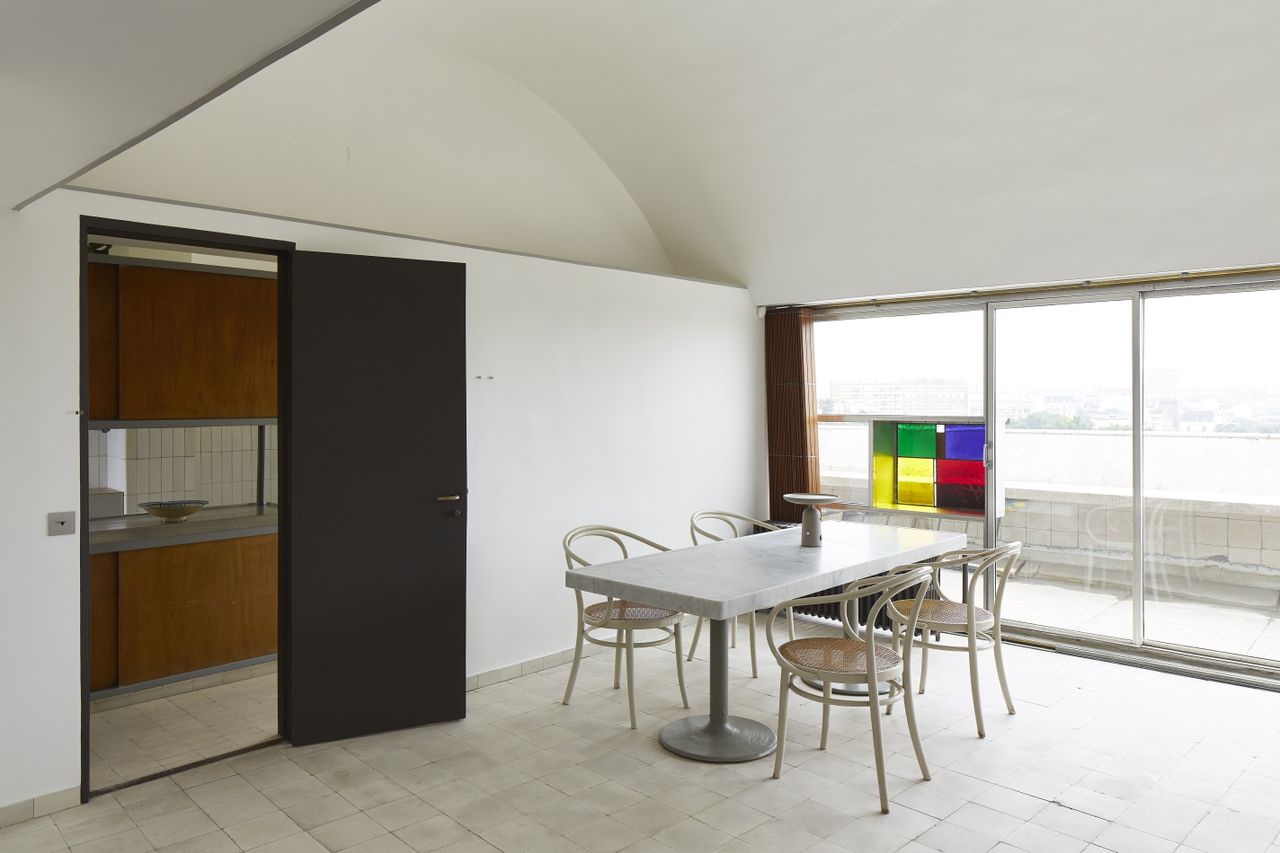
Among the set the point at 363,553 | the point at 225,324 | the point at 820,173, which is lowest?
the point at 363,553

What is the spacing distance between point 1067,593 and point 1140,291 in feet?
6.14

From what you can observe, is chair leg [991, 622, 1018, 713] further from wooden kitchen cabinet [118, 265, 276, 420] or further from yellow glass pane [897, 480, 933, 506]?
wooden kitchen cabinet [118, 265, 276, 420]

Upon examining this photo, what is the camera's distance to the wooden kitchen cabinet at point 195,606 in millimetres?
4309

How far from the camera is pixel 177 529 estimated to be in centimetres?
449

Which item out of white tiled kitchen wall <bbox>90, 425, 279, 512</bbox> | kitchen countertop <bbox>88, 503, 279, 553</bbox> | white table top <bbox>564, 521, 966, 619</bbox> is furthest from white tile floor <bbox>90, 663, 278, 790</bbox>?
white table top <bbox>564, 521, 966, 619</bbox>

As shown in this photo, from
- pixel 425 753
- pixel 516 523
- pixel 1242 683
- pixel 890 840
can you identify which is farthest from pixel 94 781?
pixel 1242 683

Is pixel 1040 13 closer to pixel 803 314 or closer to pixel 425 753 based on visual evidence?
pixel 803 314

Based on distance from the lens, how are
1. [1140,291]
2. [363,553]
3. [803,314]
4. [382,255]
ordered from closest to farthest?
1. [363,553]
2. [382,255]
3. [1140,291]
4. [803,314]

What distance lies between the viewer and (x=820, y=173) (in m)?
4.95

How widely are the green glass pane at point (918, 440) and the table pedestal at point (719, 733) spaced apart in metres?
2.63

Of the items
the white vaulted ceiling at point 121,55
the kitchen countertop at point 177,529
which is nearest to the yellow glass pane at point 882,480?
the kitchen countertop at point 177,529

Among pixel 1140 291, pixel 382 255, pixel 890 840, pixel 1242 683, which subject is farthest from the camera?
pixel 1140 291

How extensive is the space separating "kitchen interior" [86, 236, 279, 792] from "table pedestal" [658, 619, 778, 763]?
6.21 feet

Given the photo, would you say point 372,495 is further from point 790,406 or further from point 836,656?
point 790,406
